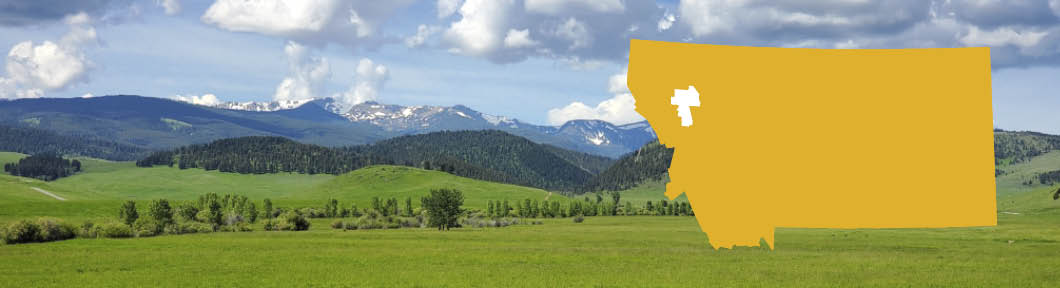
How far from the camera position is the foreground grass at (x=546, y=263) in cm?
4203

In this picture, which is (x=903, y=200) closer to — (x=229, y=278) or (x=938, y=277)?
(x=938, y=277)

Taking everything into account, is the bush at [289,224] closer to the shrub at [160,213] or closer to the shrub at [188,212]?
the shrub at [160,213]

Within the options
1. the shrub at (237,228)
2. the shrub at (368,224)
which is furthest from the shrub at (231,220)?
the shrub at (368,224)

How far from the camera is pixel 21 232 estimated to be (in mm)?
76500

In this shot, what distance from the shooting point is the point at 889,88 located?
3853cm

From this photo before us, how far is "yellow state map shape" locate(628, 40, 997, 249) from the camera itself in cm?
3644

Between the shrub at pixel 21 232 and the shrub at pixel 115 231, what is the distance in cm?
801

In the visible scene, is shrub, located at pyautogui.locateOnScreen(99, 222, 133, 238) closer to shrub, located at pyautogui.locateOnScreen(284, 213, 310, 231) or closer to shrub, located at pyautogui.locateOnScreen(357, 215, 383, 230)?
shrub, located at pyautogui.locateOnScreen(284, 213, 310, 231)

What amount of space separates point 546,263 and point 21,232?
199ft

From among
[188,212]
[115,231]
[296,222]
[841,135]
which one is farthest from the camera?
[188,212]

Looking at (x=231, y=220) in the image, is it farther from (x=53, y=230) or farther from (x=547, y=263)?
(x=547, y=263)

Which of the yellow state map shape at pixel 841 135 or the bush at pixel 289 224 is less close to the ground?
the yellow state map shape at pixel 841 135

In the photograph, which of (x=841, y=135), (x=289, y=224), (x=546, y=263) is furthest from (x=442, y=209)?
(x=841, y=135)

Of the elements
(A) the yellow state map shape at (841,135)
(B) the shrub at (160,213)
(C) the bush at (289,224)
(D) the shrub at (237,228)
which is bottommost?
(D) the shrub at (237,228)
